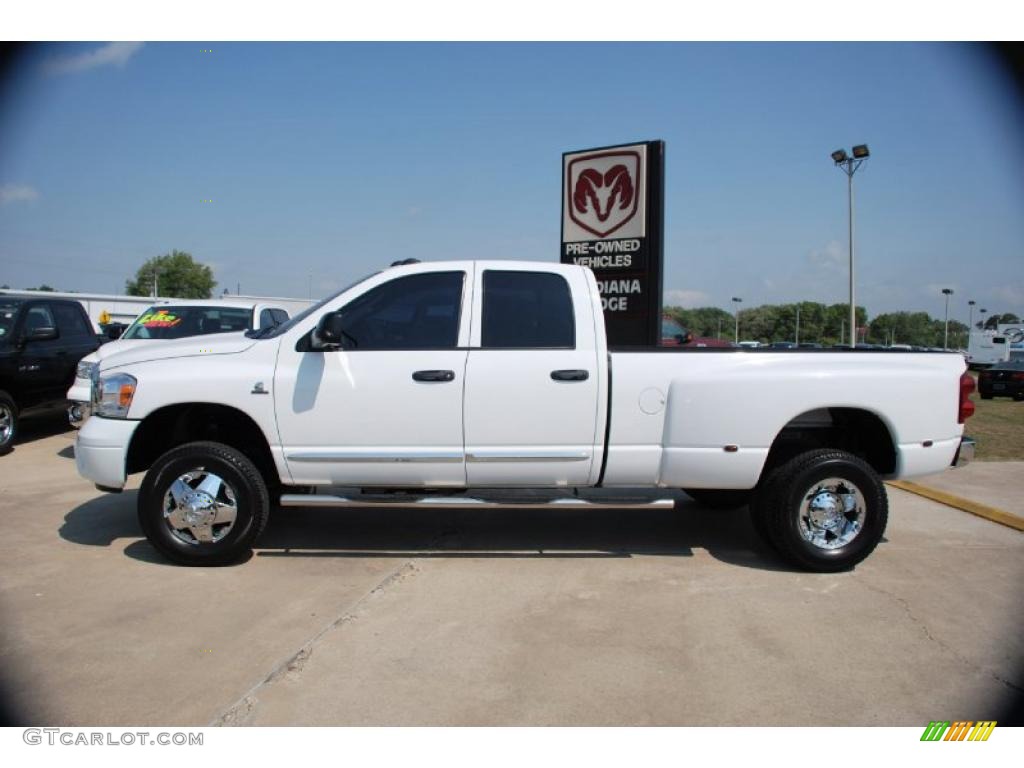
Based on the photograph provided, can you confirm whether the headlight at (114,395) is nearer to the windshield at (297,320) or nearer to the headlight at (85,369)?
the windshield at (297,320)

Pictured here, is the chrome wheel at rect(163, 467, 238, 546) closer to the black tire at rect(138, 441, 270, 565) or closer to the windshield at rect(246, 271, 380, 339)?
the black tire at rect(138, 441, 270, 565)

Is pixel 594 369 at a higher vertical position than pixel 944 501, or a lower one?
higher

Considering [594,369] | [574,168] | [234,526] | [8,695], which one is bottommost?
[8,695]

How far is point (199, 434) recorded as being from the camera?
5.17 m

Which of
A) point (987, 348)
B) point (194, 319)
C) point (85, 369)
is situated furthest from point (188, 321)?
point (987, 348)

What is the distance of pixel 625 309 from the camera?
929 cm

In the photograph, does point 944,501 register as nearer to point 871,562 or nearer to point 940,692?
point 871,562

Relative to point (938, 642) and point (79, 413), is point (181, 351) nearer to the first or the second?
point (79, 413)

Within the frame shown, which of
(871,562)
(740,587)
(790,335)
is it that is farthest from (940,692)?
(790,335)

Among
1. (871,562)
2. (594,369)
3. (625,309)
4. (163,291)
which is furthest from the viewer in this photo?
(163,291)

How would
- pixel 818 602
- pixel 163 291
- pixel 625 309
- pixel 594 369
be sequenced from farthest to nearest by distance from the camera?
1. pixel 163 291
2. pixel 625 309
3. pixel 594 369
4. pixel 818 602

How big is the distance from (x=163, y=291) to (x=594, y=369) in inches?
3966

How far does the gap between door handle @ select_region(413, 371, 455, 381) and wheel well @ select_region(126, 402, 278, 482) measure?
1.15m

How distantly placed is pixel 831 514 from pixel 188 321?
861 centimetres
